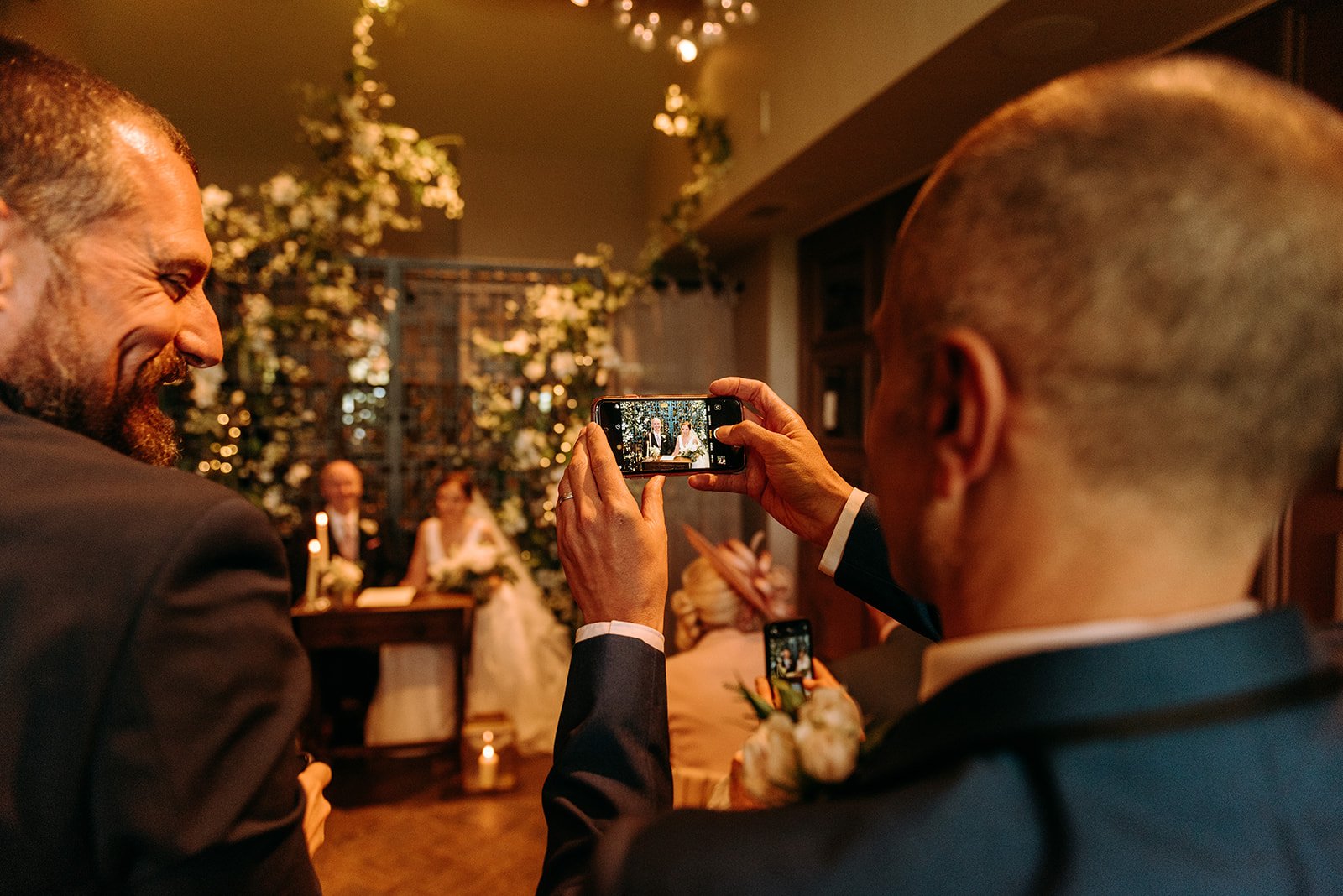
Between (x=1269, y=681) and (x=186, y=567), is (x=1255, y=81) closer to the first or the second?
(x=1269, y=681)

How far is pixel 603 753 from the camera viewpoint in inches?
29.6

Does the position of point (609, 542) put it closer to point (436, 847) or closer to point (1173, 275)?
point (1173, 275)

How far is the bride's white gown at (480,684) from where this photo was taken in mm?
3695

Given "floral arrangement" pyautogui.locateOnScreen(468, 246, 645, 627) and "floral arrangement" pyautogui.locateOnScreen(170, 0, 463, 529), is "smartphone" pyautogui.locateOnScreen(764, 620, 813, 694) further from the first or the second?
"floral arrangement" pyautogui.locateOnScreen(170, 0, 463, 529)

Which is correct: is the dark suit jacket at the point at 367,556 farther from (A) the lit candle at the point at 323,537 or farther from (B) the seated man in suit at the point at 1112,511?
(B) the seated man in suit at the point at 1112,511

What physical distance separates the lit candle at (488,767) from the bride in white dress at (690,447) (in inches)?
106

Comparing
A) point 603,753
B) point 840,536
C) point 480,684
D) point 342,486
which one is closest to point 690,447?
point 840,536


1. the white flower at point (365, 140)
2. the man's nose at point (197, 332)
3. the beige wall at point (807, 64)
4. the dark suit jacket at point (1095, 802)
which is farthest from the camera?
the white flower at point (365, 140)

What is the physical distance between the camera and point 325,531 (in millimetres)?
3715

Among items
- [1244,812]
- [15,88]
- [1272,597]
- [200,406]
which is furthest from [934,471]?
[200,406]

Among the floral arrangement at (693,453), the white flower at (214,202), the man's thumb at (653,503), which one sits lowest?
the man's thumb at (653,503)

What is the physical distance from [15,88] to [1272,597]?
2836mm

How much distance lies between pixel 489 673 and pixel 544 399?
59.6 inches

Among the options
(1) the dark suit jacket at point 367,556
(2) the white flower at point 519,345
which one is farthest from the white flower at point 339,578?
(2) the white flower at point 519,345
